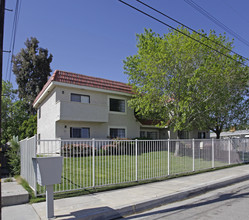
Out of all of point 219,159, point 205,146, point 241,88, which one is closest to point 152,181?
point 205,146

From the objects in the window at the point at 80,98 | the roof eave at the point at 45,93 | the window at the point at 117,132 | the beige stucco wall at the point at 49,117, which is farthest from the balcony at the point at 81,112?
the window at the point at 117,132

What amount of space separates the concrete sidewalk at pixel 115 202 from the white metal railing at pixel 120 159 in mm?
722

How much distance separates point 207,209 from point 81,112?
13756 mm

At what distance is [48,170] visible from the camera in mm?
5426

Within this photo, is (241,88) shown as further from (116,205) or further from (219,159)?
(116,205)

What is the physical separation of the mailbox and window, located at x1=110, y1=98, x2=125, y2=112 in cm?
1615

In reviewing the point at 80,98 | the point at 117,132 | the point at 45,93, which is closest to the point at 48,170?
the point at 80,98

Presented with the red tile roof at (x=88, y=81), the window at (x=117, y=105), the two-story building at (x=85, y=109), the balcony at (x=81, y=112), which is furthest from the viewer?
the window at (x=117, y=105)

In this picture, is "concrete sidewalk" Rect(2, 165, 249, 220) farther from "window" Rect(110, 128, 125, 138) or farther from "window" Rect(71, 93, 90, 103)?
"window" Rect(110, 128, 125, 138)

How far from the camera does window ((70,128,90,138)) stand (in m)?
19.0

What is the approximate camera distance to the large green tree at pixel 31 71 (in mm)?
36500

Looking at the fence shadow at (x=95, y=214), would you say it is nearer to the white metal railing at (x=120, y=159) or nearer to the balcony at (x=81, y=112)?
the white metal railing at (x=120, y=159)

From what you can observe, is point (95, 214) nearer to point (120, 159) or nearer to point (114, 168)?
point (114, 168)

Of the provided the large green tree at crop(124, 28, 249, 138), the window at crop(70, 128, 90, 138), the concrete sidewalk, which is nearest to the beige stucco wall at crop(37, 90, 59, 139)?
the window at crop(70, 128, 90, 138)
